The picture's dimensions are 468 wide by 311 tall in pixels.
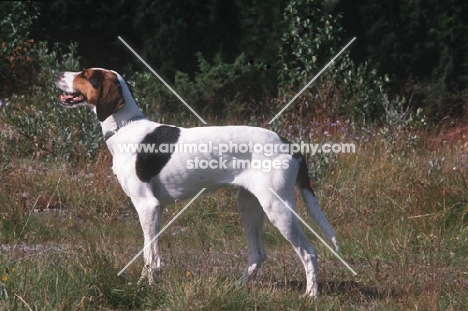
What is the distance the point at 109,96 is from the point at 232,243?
1778 millimetres

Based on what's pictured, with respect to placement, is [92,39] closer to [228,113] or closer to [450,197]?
[228,113]

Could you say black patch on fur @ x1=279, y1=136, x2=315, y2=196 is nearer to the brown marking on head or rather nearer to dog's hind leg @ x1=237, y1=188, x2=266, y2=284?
dog's hind leg @ x1=237, y1=188, x2=266, y2=284

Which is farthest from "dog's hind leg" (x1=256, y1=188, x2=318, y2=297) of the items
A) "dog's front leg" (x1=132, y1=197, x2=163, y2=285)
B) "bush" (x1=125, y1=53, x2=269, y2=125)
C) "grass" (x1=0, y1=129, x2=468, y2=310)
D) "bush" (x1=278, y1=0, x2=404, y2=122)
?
"bush" (x1=125, y1=53, x2=269, y2=125)

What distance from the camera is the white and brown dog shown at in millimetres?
5770

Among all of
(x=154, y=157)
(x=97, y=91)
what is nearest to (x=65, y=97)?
(x=97, y=91)

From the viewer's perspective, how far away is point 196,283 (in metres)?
4.96

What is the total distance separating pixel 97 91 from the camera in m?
6.11

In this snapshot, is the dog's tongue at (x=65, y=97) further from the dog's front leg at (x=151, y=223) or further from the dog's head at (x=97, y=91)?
the dog's front leg at (x=151, y=223)

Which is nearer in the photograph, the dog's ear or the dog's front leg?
the dog's front leg

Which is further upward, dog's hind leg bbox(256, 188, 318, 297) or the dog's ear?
the dog's ear

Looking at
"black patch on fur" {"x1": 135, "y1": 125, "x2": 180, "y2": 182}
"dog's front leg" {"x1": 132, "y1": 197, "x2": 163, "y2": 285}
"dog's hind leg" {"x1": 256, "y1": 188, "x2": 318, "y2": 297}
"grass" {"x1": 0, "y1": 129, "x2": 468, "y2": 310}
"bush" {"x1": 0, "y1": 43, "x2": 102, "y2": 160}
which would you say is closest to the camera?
"grass" {"x1": 0, "y1": 129, "x2": 468, "y2": 310}

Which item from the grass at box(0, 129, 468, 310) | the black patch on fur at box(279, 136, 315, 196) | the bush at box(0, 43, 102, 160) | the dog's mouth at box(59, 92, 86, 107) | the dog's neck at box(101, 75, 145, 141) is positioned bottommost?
the grass at box(0, 129, 468, 310)

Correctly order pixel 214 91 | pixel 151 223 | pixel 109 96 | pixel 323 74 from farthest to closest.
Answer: pixel 214 91, pixel 323 74, pixel 109 96, pixel 151 223

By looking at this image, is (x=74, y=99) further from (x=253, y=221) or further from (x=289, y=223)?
(x=289, y=223)
